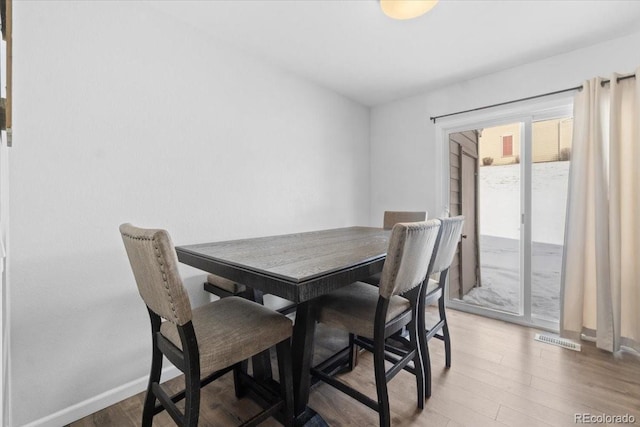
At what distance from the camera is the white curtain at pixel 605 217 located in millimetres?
2146

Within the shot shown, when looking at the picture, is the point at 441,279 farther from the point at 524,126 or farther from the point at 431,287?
the point at 524,126

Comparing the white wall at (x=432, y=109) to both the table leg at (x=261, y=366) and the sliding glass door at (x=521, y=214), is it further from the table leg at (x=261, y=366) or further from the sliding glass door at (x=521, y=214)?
the table leg at (x=261, y=366)

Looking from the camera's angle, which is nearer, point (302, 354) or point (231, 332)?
point (231, 332)

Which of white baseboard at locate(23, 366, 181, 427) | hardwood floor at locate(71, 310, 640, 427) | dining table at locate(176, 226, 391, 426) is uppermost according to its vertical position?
dining table at locate(176, 226, 391, 426)

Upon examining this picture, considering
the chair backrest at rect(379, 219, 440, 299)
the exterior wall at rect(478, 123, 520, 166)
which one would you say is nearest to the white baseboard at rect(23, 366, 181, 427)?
the chair backrest at rect(379, 219, 440, 299)

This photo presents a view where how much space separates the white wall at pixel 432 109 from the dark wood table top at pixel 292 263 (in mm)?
1763

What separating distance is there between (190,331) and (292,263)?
0.47 metres

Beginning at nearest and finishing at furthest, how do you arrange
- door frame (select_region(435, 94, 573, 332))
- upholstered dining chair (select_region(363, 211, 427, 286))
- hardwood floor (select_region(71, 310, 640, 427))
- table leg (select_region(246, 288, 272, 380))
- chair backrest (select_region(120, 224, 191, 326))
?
chair backrest (select_region(120, 224, 191, 326)) → hardwood floor (select_region(71, 310, 640, 427)) → table leg (select_region(246, 288, 272, 380)) → door frame (select_region(435, 94, 573, 332)) → upholstered dining chair (select_region(363, 211, 427, 286))

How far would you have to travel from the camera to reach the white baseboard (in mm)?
1521

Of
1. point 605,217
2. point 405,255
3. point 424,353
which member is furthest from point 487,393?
point 605,217

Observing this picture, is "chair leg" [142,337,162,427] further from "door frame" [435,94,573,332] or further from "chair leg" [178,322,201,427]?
Answer: "door frame" [435,94,573,332]

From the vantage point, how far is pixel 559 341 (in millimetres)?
2373

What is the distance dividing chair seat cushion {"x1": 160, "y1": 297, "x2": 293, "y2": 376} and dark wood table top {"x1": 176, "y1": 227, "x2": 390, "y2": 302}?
206 mm

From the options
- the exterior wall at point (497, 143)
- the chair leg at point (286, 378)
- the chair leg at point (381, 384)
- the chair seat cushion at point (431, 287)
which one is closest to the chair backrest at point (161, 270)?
the chair leg at point (286, 378)
